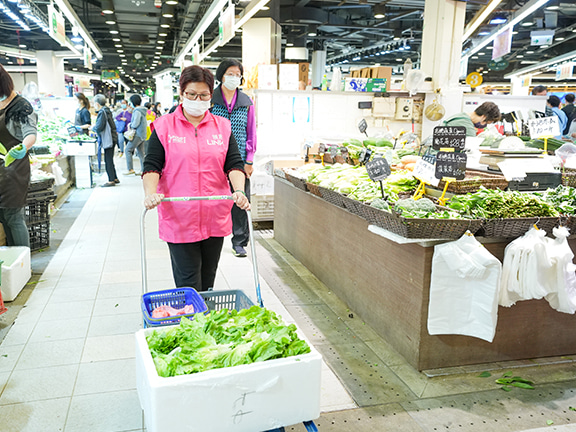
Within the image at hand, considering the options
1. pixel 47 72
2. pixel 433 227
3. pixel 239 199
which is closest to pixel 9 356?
pixel 239 199

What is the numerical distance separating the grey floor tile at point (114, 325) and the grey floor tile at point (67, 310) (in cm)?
17

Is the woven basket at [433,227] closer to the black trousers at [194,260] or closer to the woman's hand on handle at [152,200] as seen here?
the black trousers at [194,260]

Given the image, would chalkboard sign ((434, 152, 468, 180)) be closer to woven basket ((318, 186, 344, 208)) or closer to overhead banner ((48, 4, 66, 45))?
woven basket ((318, 186, 344, 208))

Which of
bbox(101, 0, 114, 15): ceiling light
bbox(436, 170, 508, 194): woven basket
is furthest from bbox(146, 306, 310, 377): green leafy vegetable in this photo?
bbox(101, 0, 114, 15): ceiling light

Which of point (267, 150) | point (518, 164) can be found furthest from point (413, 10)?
point (518, 164)

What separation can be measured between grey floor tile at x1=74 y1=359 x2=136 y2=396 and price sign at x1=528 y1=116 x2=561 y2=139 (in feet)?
12.1

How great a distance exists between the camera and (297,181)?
505cm

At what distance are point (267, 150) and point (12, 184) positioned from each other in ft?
11.5

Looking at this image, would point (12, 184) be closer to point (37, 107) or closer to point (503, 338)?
point (503, 338)

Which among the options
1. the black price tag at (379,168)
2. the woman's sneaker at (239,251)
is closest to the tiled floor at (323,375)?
the woman's sneaker at (239,251)

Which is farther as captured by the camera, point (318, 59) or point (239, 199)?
point (318, 59)

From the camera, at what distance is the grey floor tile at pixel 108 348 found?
316cm

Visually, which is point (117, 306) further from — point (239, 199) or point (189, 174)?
point (239, 199)

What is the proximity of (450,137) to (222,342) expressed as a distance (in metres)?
2.25
